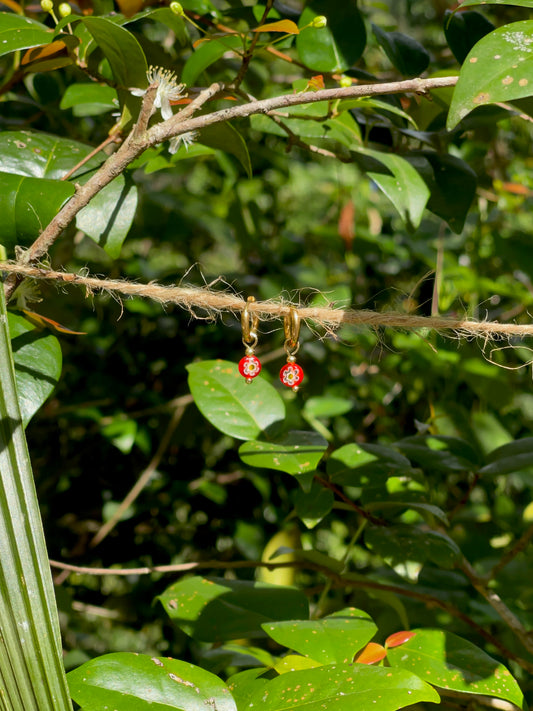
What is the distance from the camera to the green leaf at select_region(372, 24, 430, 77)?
67cm

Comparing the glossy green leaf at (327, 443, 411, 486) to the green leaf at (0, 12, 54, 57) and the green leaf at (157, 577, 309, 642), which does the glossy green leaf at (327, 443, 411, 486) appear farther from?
the green leaf at (0, 12, 54, 57)

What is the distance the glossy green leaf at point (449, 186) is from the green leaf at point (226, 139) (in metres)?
0.17

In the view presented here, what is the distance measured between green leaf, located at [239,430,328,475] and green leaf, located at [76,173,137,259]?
0.62 feet

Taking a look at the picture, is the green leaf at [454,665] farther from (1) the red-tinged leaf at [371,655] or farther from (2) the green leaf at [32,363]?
(2) the green leaf at [32,363]

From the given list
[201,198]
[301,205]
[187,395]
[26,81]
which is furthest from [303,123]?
[301,205]

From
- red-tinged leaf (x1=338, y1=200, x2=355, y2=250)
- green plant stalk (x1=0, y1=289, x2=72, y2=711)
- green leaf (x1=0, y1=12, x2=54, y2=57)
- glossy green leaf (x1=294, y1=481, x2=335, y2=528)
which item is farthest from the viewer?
red-tinged leaf (x1=338, y1=200, x2=355, y2=250)

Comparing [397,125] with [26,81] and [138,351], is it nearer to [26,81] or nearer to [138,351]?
[26,81]

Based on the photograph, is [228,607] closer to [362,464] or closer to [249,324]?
[362,464]

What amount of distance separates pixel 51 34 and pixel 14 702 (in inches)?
17.0

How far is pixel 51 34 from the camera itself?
19.8 inches

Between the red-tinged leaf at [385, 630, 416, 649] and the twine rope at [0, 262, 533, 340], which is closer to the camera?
the twine rope at [0, 262, 533, 340]

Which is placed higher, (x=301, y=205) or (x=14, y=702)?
(x=14, y=702)

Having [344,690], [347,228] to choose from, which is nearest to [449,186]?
[344,690]

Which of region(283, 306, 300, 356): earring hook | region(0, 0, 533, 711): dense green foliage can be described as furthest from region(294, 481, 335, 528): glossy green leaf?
region(283, 306, 300, 356): earring hook
